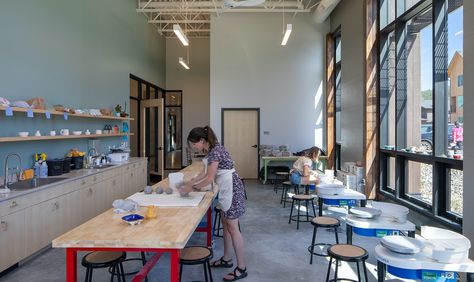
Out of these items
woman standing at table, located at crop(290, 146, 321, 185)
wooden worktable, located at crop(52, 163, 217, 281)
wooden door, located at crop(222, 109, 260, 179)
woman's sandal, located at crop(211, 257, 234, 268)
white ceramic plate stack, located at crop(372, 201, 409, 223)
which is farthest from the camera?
wooden door, located at crop(222, 109, 260, 179)

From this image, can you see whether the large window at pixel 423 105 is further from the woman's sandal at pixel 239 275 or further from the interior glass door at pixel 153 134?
the interior glass door at pixel 153 134

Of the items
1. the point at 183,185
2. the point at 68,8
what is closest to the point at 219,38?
the point at 68,8

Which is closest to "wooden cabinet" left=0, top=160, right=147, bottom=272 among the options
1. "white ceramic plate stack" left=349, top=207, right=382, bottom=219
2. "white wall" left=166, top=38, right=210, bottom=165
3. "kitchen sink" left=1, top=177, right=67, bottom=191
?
"kitchen sink" left=1, top=177, right=67, bottom=191

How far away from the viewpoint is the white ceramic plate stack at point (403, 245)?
2.08 meters

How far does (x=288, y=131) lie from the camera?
9.30 m

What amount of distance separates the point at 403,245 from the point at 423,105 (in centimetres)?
334

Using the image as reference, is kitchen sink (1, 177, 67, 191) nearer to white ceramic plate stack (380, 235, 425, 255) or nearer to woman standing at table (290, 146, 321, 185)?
woman standing at table (290, 146, 321, 185)

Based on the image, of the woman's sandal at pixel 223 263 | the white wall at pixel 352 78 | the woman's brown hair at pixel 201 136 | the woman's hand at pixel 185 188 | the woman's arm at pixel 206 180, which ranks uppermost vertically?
the white wall at pixel 352 78

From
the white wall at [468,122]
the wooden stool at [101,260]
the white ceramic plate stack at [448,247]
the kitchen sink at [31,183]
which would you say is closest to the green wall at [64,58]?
the kitchen sink at [31,183]

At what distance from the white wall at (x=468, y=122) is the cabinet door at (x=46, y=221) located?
433cm

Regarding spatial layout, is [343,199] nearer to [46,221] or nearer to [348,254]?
[348,254]

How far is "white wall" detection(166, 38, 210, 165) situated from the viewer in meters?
11.7

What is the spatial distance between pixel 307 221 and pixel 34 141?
4035mm

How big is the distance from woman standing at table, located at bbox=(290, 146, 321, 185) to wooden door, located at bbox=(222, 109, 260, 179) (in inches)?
149
